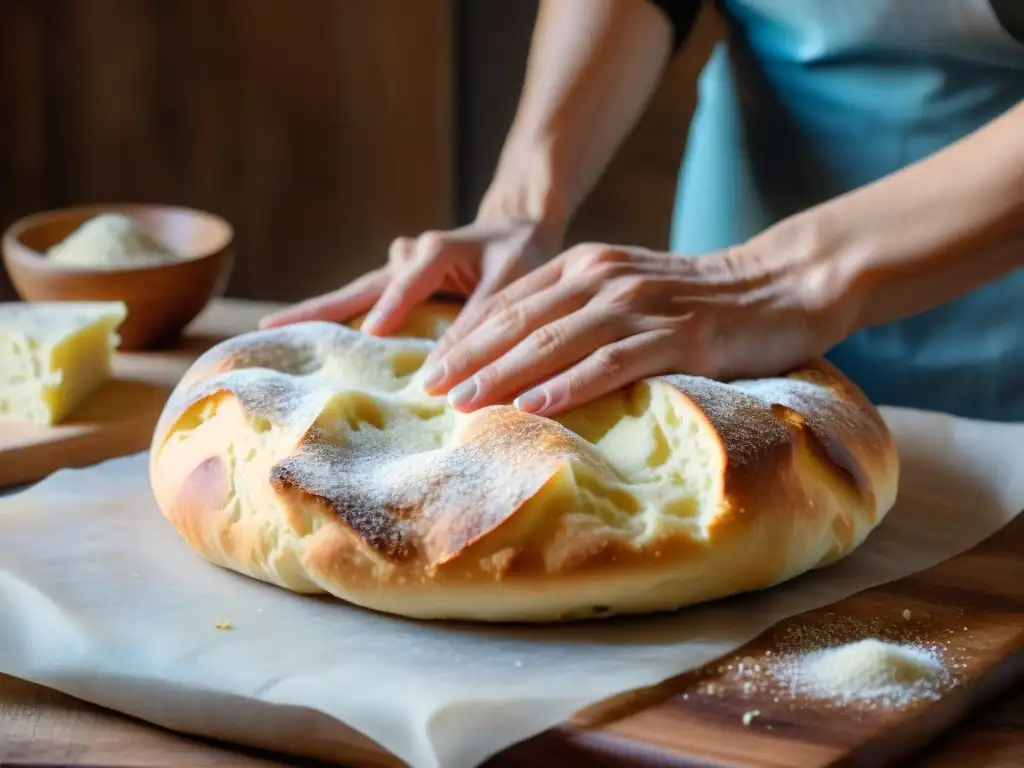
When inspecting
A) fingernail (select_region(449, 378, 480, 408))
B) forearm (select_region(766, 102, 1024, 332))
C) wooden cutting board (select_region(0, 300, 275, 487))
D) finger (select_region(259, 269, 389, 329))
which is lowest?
wooden cutting board (select_region(0, 300, 275, 487))

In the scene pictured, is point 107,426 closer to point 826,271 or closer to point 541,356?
point 541,356

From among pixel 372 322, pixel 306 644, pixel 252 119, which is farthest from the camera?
pixel 252 119

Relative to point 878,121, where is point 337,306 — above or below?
below

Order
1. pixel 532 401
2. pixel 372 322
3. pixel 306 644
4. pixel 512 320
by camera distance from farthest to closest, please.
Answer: pixel 372 322 → pixel 512 320 → pixel 532 401 → pixel 306 644

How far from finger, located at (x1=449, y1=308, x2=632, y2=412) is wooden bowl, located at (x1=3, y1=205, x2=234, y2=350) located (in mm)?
713

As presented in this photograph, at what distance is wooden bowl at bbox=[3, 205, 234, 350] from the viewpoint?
67.7 inches

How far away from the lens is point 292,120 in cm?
330

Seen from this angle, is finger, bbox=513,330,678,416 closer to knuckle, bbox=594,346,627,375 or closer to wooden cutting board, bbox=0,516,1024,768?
knuckle, bbox=594,346,627,375

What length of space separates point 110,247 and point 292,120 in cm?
160

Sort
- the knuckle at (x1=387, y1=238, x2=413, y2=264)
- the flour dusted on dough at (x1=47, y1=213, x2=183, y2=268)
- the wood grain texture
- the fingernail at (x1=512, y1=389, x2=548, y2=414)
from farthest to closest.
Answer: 1. the wood grain texture
2. the flour dusted on dough at (x1=47, y1=213, x2=183, y2=268)
3. the knuckle at (x1=387, y1=238, x2=413, y2=264)
4. the fingernail at (x1=512, y1=389, x2=548, y2=414)

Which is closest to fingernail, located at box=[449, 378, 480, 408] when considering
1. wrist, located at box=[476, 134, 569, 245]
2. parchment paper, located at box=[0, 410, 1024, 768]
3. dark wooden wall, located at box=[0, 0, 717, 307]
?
parchment paper, located at box=[0, 410, 1024, 768]

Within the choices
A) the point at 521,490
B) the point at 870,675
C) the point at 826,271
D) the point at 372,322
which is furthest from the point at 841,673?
the point at 372,322

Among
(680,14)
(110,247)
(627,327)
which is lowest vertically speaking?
(110,247)

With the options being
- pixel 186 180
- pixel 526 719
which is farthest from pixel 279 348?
pixel 186 180
